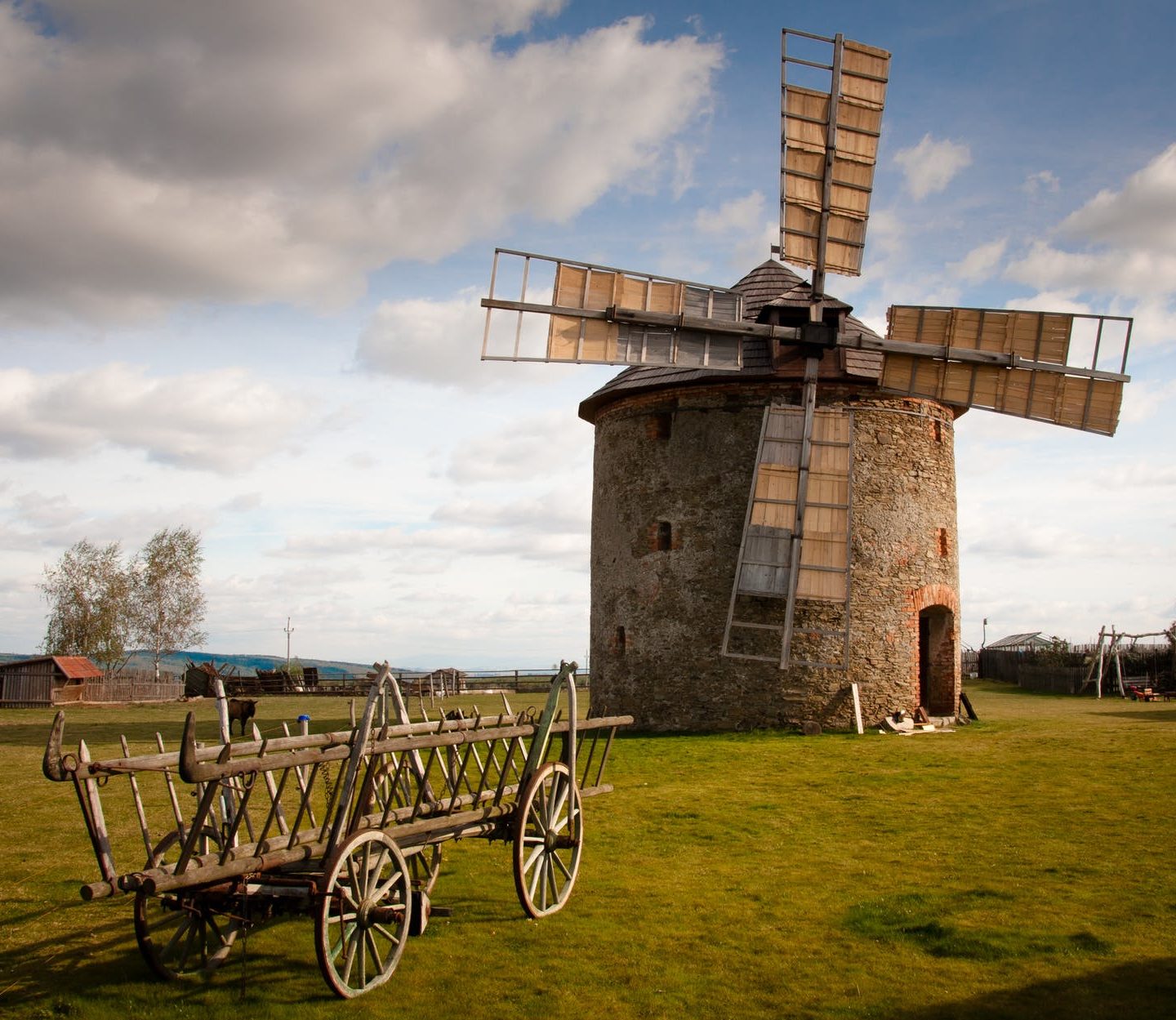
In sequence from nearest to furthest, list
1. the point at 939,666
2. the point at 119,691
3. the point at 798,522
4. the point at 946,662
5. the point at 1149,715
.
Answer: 1. the point at 798,522
2. the point at 946,662
3. the point at 939,666
4. the point at 1149,715
5. the point at 119,691

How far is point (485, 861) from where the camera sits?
1009cm

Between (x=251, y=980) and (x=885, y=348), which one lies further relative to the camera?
(x=885, y=348)

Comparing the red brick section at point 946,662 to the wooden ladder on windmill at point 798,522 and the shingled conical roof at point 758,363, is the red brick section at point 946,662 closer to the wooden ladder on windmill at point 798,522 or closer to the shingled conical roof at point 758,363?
the wooden ladder on windmill at point 798,522

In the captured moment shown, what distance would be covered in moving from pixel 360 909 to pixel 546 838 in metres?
2.06

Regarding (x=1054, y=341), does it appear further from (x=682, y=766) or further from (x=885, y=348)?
(x=682, y=766)

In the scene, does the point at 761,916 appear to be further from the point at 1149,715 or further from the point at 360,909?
the point at 1149,715

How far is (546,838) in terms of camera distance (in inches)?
317

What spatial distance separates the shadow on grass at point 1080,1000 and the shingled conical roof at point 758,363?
12.1 m

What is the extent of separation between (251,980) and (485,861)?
3685 mm

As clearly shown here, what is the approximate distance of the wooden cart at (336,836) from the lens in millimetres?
5820

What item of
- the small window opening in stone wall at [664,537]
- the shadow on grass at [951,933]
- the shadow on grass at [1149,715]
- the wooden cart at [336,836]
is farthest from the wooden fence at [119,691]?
the shadow on grass at [951,933]

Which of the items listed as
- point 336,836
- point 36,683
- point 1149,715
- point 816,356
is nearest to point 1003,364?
point 816,356

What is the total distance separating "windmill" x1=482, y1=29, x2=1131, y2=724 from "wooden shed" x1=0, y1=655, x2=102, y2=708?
2518 cm

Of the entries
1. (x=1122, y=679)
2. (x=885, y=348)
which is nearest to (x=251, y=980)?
(x=885, y=348)
